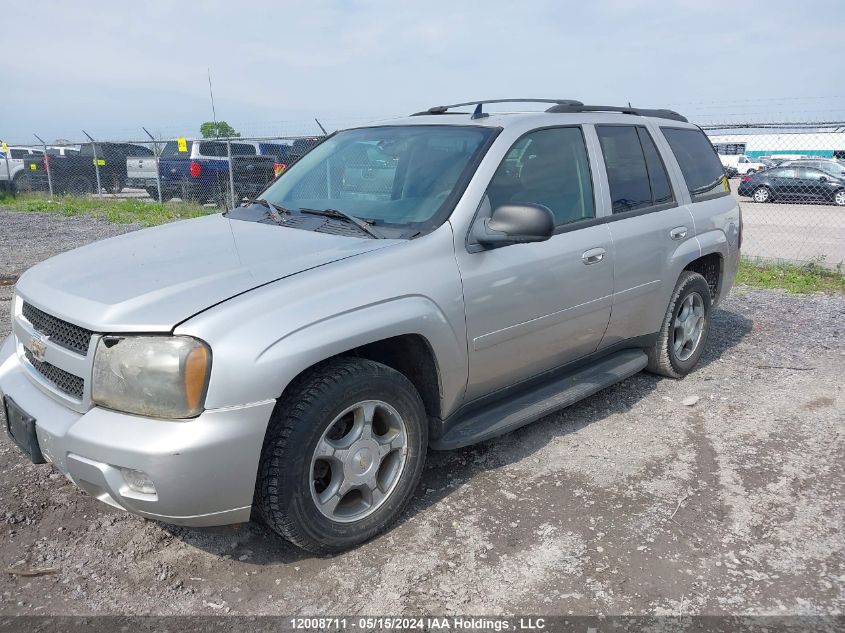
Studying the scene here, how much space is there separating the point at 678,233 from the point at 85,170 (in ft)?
64.0

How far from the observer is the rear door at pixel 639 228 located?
407cm

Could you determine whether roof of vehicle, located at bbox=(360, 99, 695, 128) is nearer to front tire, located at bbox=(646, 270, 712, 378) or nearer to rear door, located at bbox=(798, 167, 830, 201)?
front tire, located at bbox=(646, 270, 712, 378)

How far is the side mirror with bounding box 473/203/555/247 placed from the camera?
3094 mm

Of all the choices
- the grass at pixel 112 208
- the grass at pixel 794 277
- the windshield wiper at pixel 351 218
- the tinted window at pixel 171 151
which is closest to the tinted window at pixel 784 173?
the grass at pixel 794 277

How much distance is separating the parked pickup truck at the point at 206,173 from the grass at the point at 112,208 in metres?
0.52

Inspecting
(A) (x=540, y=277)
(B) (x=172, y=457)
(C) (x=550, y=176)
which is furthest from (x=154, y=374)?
(C) (x=550, y=176)

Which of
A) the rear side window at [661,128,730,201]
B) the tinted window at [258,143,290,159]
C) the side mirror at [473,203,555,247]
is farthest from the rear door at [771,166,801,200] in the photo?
the side mirror at [473,203,555,247]

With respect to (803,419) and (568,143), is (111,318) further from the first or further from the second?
(803,419)

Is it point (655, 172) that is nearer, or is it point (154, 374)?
point (154, 374)

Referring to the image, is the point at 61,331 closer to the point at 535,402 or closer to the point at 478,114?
the point at 535,402

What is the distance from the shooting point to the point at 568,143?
12.9 ft

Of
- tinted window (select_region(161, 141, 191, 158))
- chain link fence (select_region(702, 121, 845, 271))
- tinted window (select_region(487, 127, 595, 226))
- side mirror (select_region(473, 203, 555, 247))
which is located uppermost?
tinted window (select_region(161, 141, 191, 158))

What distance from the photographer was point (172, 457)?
7.70 ft

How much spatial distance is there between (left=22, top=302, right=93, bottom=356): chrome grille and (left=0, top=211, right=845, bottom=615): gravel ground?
0.92m
